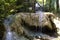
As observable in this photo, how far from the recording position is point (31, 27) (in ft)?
21.3

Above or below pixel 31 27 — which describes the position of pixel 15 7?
above

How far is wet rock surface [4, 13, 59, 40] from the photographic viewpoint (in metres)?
5.81

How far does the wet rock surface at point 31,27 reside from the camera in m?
5.81

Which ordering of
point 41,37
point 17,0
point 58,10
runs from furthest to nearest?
point 58,10 → point 17,0 → point 41,37

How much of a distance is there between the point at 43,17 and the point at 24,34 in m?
1.20

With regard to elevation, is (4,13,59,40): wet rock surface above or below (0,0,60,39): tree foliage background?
below

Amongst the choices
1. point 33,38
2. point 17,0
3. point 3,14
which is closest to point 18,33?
point 33,38

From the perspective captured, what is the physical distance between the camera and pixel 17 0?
779cm

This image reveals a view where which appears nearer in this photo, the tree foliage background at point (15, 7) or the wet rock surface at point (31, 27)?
the wet rock surface at point (31, 27)

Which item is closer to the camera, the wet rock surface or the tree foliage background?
the wet rock surface

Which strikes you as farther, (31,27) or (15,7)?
(15,7)

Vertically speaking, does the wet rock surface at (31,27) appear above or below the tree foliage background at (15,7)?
below

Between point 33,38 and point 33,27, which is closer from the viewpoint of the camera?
point 33,38

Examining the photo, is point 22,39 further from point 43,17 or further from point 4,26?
point 43,17
